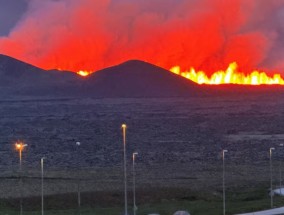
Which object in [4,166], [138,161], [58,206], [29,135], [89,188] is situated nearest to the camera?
[58,206]

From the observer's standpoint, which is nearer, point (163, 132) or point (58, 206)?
point (58, 206)

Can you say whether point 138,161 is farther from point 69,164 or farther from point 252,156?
point 252,156

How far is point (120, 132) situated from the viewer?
Result: 178375mm

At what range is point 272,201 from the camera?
6950cm

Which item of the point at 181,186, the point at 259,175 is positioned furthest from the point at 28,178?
the point at 259,175

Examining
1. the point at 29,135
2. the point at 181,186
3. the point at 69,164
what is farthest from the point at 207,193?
the point at 29,135

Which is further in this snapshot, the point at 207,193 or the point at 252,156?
the point at 252,156

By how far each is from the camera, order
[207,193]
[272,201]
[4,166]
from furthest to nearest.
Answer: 1. [4,166]
2. [207,193]
3. [272,201]

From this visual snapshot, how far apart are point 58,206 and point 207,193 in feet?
57.0

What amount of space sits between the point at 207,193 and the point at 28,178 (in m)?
26.9

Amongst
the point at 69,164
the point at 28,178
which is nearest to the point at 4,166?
the point at 69,164

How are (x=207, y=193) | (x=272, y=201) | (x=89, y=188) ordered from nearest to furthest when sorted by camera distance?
(x=272, y=201) < (x=207, y=193) < (x=89, y=188)

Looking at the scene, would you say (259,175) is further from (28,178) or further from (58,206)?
(58,206)

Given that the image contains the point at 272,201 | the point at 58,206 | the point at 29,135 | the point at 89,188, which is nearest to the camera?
the point at 272,201
